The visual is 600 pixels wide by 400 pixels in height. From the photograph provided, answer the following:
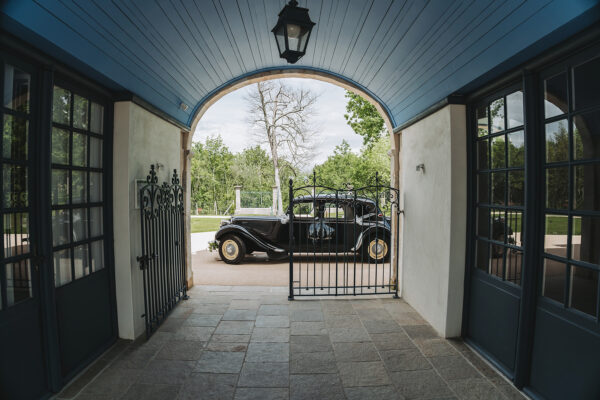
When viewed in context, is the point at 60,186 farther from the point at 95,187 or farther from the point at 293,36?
the point at 293,36

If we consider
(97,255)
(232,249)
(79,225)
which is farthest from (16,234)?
(232,249)

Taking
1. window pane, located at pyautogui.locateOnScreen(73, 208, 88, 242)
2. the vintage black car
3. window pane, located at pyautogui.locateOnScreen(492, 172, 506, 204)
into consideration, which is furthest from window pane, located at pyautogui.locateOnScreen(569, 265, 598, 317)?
the vintage black car

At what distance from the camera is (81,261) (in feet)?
9.02

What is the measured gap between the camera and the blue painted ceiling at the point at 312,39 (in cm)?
196

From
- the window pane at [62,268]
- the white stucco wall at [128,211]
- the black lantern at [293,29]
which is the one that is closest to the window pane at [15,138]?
the window pane at [62,268]

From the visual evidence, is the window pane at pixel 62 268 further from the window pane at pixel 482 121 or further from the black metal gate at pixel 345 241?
the window pane at pixel 482 121

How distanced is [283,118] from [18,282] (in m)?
16.0

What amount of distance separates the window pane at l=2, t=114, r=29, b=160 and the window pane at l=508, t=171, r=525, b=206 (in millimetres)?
3640

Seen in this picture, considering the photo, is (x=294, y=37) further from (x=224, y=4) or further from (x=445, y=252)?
(x=445, y=252)

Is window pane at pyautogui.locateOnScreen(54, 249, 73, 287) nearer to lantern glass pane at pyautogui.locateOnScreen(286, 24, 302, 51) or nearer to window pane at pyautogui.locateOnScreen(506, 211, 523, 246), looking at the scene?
lantern glass pane at pyautogui.locateOnScreen(286, 24, 302, 51)

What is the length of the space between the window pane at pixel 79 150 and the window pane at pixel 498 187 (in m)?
3.66

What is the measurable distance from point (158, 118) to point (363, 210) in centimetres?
450

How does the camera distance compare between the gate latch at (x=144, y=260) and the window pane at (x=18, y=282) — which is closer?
the window pane at (x=18, y=282)

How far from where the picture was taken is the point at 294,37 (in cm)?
244
